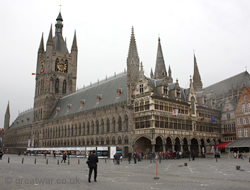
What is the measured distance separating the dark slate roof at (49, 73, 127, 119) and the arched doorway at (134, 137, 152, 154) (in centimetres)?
810

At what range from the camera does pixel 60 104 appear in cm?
7225

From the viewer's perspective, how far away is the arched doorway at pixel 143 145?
42.2 m

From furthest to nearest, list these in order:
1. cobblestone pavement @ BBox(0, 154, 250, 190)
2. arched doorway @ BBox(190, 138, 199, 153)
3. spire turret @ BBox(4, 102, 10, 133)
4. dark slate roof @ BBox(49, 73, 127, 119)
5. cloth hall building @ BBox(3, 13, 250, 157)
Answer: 1. spire turret @ BBox(4, 102, 10, 133)
2. dark slate roof @ BBox(49, 73, 127, 119)
3. arched doorway @ BBox(190, 138, 199, 153)
4. cloth hall building @ BBox(3, 13, 250, 157)
5. cobblestone pavement @ BBox(0, 154, 250, 190)

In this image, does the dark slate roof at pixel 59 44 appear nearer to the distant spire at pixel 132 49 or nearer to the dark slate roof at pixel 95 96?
the dark slate roof at pixel 95 96

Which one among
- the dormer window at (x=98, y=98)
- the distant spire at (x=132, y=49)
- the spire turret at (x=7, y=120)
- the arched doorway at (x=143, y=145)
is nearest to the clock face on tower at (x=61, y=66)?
the dormer window at (x=98, y=98)

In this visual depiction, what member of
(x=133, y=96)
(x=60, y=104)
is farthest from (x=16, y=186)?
(x=60, y=104)

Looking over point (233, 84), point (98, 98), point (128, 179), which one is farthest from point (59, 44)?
point (128, 179)

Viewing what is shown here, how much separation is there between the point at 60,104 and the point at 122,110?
32099 mm

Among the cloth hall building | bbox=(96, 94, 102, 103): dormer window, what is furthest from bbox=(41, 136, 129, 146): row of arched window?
bbox=(96, 94, 102, 103): dormer window

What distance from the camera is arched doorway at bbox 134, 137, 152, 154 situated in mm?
42184

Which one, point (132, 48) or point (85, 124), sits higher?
point (132, 48)

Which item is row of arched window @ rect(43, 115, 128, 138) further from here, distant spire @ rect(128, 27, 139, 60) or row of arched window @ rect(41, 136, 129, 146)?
distant spire @ rect(128, 27, 139, 60)

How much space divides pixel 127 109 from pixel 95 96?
49.7 feet

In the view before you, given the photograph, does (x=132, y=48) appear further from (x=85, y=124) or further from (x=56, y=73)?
(x=56, y=73)
